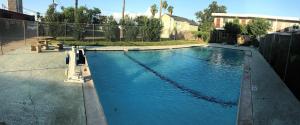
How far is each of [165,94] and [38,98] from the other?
4.53 metres

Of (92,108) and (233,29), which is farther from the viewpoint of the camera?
(233,29)

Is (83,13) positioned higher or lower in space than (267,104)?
higher

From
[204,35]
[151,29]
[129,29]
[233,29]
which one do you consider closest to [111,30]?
[129,29]

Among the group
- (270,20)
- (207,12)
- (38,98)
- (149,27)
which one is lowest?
(38,98)

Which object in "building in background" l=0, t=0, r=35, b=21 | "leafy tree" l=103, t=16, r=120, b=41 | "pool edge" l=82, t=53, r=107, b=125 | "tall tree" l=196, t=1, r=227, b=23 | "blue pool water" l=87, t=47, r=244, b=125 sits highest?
"tall tree" l=196, t=1, r=227, b=23

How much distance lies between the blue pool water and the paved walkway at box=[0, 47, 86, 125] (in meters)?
1.31

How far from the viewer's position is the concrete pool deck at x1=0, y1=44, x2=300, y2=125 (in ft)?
15.3

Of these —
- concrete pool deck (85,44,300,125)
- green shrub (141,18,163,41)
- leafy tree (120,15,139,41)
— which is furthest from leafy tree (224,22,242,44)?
concrete pool deck (85,44,300,125)

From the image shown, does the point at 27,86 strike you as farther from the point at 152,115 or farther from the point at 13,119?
the point at 152,115

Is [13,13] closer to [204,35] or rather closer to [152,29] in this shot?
[152,29]

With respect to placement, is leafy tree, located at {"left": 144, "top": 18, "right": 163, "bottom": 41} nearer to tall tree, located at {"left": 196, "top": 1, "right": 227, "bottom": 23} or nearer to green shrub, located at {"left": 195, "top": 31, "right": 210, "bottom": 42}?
green shrub, located at {"left": 195, "top": 31, "right": 210, "bottom": 42}

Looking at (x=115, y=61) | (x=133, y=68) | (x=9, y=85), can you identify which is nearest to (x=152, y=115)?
(x=9, y=85)

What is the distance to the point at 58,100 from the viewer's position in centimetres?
558

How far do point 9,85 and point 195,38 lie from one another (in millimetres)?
35070
